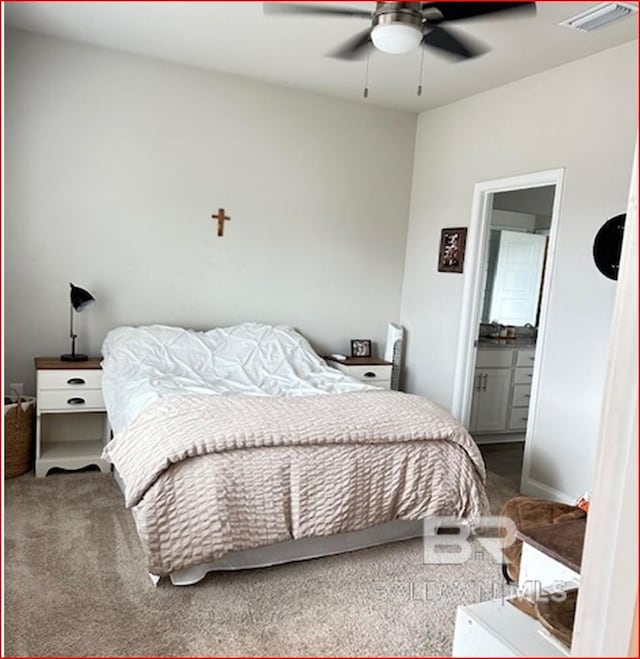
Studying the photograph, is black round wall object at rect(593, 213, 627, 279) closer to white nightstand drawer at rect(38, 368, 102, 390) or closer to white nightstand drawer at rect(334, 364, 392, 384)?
white nightstand drawer at rect(334, 364, 392, 384)

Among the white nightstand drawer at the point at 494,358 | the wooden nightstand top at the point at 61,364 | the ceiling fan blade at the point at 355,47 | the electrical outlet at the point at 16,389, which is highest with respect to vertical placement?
the ceiling fan blade at the point at 355,47

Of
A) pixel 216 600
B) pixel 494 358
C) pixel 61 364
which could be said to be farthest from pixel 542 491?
pixel 61 364

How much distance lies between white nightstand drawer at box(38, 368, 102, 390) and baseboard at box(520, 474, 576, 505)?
269cm

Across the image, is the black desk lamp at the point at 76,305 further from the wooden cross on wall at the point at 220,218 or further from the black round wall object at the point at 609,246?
the black round wall object at the point at 609,246

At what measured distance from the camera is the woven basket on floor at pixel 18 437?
3.35 metres

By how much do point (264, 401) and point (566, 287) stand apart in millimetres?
1873

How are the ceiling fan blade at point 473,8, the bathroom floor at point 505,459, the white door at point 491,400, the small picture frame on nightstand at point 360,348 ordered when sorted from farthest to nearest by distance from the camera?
the small picture frame on nightstand at point 360,348 → the white door at point 491,400 → the bathroom floor at point 505,459 → the ceiling fan blade at point 473,8

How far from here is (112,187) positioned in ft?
12.6

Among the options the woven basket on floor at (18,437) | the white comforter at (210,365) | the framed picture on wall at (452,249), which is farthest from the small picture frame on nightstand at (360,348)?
the woven basket on floor at (18,437)

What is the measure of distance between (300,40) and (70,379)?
2.35 metres

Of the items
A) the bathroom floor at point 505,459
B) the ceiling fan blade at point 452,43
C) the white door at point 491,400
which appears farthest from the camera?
the white door at point 491,400

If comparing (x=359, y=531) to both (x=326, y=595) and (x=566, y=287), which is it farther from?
(x=566, y=287)

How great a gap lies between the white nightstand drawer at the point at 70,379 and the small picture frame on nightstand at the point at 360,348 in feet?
6.41

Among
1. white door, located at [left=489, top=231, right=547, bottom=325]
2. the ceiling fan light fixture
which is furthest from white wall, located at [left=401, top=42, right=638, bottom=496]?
the ceiling fan light fixture
